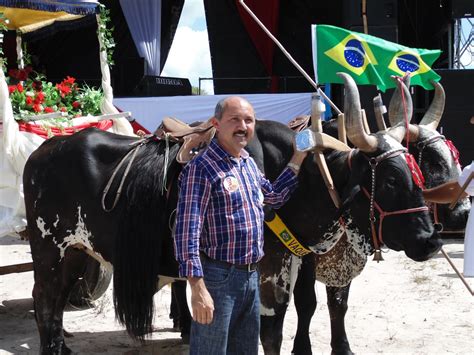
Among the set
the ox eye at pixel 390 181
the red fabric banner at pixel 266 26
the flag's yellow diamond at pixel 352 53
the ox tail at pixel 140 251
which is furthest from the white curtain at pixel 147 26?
the ox eye at pixel 390 181

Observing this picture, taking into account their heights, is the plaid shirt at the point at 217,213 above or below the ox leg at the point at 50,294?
above

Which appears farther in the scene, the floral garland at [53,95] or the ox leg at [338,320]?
the floral garland at [53,95]

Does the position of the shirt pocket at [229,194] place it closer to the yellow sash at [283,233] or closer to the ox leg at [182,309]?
the yellow sash at [283,233]

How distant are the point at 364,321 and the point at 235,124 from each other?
3.55 m

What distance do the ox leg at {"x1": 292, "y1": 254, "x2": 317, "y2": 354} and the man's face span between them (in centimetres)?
182

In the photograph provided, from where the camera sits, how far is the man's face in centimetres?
276

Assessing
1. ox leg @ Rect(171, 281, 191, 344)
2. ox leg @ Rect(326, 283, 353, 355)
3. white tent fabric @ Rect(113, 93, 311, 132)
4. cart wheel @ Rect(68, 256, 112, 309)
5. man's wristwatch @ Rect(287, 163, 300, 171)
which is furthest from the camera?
white tent fabric @ Rect(113, 93, 311, 132)

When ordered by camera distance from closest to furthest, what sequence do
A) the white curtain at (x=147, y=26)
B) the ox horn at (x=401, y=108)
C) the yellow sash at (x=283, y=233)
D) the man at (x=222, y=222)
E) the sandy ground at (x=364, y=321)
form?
the man at (x=222, y=222) < the yellow sash at (x=283, y=233) < the ox horn at (x=401, y=108) < the sandy ground at (x=364, y=321) < the white curtain at (x=147, y=26)

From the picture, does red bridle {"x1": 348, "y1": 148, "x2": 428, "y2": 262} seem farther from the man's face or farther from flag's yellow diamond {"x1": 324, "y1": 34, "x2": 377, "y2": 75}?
flag's yellow diamond {"x1": 324, "y1": 34, "x2": 377, "y2": 75}

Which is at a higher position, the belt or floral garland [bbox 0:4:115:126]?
floral garland [bbox 0:4:115:126]

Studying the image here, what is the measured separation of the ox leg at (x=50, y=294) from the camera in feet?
14.7

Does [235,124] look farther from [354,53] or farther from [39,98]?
[354,53]

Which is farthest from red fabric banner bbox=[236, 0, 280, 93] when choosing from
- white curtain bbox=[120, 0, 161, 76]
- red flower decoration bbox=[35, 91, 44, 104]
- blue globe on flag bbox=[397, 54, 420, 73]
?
red flower decoration bbox=[35, 91, 44, 104]

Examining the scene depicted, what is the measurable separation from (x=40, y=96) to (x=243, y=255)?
12.1ft
